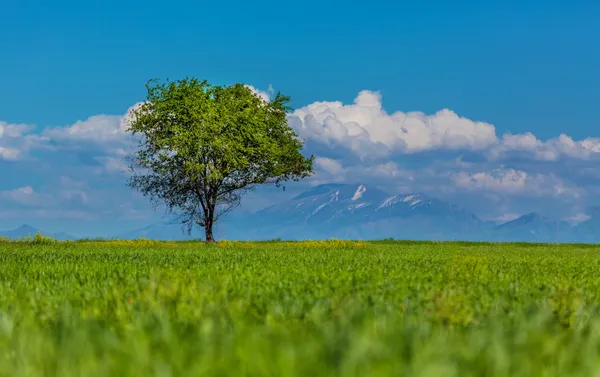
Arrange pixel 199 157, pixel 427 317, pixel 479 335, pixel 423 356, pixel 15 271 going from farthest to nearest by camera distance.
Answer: pixel 199 157 → pixel 15 271 → pixel 427 317 → pixel 479 335 → pixel 423 356

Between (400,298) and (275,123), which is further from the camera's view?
(275,123)

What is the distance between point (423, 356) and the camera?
3.68 m

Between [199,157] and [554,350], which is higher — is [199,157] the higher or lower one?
the higher one

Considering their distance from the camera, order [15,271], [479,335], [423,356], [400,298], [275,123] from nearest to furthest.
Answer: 1. [423,356]
2. [479,335]
3. [400,298]
4. [15,271]
5. [275,123]

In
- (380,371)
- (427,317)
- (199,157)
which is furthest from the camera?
(199,157)

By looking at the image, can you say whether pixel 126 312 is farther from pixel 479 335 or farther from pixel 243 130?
pixel 243 130

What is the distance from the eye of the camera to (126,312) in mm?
7578

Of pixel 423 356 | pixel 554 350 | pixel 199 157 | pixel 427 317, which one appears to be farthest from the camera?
pixel 199 157

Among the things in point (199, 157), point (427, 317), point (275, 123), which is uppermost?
point (275, 123)

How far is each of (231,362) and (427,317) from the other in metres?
4.13

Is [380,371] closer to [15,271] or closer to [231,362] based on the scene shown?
[231,362]

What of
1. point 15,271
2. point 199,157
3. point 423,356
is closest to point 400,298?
point 423,356

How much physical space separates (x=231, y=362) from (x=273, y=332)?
1.32 m

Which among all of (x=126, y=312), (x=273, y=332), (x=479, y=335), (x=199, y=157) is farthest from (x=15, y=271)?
(x=199, y=157)
